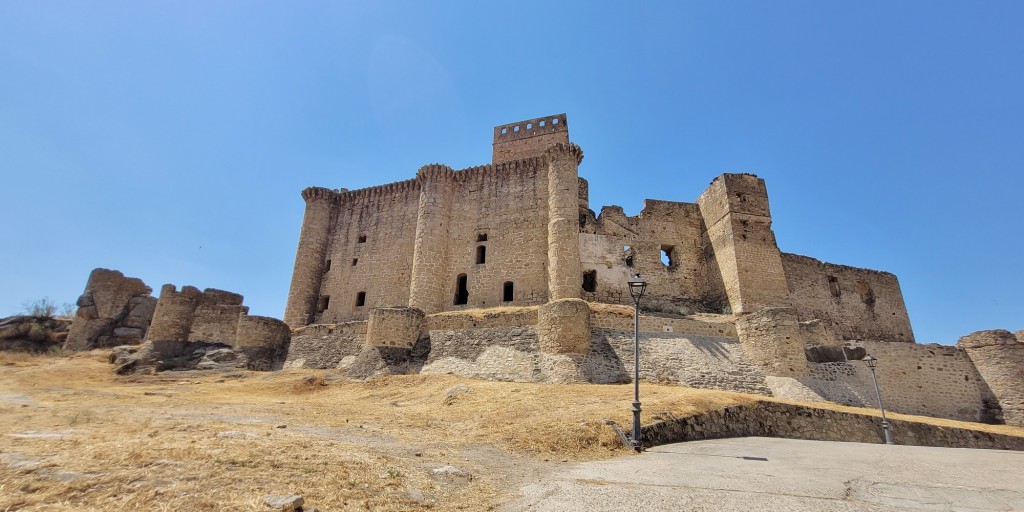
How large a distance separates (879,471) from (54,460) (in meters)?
9.53

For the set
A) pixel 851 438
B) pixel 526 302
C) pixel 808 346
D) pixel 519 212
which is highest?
pixel 519 212

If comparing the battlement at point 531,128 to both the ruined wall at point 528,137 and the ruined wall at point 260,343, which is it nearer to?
the ruined wall at point 528,137

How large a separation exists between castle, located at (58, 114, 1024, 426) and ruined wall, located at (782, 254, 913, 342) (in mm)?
99

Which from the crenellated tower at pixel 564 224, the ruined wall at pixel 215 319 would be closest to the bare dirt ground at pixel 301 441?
the ruined wall at pixel 215 319

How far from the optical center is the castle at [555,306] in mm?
15852

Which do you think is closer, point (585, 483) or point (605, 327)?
point (585, 483)

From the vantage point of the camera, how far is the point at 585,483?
496 centimetres

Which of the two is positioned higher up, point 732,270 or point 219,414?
point 732,270

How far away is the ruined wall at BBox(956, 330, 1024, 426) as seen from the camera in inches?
729

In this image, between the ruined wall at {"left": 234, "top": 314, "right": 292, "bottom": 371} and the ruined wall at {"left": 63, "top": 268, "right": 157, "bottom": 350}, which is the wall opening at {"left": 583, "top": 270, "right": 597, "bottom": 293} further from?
the ruined wall at {"left": 63, "top": 268, "right": 157, "bottom": 350}

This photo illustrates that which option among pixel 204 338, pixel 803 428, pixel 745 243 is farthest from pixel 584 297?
pixel 204 338

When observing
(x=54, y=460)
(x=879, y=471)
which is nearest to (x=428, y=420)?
(x=54, y=460)

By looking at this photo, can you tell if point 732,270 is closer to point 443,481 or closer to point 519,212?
point 519,212

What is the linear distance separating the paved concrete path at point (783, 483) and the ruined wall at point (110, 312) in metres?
27.4
